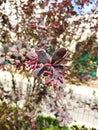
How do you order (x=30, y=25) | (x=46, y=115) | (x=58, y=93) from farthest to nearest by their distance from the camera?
1. (x=46, y=115)
2. (x=30, y=25)
3. (x=58, y=93)

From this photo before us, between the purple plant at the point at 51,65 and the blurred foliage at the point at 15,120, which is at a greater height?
the purple plant at the point at 51,65

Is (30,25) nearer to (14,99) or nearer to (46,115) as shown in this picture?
(14,99)

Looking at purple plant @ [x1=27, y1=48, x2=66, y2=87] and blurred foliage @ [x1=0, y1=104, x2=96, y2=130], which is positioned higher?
purple plant @ [x1=27, y1=48, x2=66, y2=87]

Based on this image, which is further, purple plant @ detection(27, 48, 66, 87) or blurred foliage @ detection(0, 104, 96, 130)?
blurred foliage @ detection(0, 104, 96, 130)

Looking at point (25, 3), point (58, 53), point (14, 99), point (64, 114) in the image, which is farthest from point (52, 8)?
point (58, 53)

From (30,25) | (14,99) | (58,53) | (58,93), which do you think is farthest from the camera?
(30,25)

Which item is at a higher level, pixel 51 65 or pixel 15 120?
pixel 51 65

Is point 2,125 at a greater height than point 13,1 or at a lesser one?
lesser

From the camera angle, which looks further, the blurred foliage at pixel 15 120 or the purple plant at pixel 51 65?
the blurred foliage at pixel 15 120

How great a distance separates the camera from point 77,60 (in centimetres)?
767

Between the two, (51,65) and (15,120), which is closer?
(51,65)

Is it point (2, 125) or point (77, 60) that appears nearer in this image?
point (2, 125)

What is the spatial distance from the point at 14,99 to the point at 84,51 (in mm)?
2937

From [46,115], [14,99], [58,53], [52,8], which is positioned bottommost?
[46,115]
